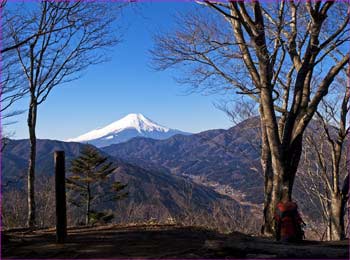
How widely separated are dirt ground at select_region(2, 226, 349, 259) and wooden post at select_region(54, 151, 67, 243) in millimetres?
205

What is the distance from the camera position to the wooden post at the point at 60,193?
558 centimetres

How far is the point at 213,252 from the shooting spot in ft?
15.4

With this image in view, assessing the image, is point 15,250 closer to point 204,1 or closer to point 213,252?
point 213,252

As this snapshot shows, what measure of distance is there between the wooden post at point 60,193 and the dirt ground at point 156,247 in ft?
0.67

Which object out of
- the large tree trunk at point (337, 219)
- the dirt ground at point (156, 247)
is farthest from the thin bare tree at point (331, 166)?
the dirt ground at point (156, 247)

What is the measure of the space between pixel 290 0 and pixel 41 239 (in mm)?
6793

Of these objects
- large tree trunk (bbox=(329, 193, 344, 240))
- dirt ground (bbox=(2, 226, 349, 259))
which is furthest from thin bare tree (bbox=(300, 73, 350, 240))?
dirt ground (bbox=(2, 226, 349, 259))

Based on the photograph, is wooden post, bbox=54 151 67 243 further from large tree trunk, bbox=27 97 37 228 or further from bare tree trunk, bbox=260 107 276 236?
large tree trunk, bbox=27 97 37 228

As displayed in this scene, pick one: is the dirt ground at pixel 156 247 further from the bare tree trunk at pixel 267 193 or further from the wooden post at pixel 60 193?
the bare tree trunk at pixel 267 193

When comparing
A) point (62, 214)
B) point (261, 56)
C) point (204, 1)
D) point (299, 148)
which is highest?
point (204, 1)

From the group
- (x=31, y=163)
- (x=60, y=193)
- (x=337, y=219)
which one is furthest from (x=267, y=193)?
(x=31, y=163)

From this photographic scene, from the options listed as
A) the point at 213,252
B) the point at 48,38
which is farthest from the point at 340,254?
the point at 48,38

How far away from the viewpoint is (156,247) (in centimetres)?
541

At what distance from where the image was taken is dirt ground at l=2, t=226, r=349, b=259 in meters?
4.51
